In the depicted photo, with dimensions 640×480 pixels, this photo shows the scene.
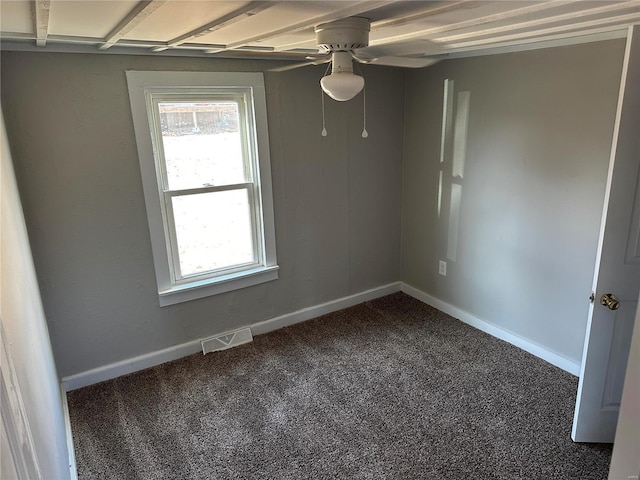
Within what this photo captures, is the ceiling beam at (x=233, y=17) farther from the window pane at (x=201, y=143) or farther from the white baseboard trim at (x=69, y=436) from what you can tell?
the white baseboard trim at (x=69, y=436)

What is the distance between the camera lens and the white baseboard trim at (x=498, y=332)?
2871 millimetres

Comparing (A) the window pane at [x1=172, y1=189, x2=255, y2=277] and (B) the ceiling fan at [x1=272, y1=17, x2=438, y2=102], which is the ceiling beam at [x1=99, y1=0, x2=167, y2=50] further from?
(A) the window pane at [x1=172, y1=189, x2=255, y2=277]

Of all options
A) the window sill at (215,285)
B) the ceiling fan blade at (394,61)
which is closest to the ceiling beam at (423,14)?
the ceiling fan blade at (394,61)

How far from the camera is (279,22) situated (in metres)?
1.82

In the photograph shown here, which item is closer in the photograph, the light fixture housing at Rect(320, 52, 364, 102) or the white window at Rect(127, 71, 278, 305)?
the light fixture housing at Rect(320, 52, 364, 102)

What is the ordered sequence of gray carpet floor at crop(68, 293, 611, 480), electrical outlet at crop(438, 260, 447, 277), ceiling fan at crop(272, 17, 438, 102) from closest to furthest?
1. ceiling fan at crop(272, 17, 438, 102)
2. gray carpet floor at crop(68, 293, 611, 480)
3. electrical outlet at crop(438, 260, 447, 277)

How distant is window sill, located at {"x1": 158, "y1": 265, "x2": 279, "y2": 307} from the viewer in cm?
298

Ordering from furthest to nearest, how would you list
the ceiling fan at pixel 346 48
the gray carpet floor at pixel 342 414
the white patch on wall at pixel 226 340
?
the white patch on wall at pixel 226 340, the gray carpet floor at pixel 342 414, the ceiling fan at pixel 346 48

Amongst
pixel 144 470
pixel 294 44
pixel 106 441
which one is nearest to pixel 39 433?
pixel 144 470

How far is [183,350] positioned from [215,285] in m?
0.52

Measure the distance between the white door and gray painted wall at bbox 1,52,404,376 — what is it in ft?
6.38

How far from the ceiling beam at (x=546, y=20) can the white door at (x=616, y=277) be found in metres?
0.24

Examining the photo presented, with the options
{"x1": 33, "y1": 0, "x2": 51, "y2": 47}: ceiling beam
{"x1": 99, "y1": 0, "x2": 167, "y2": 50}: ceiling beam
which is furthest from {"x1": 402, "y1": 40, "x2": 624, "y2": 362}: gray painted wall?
{"x1": 33, "y1": 0, "x2": 51, "y2": 47}: ceiling beam

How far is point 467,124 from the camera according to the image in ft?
10.4
